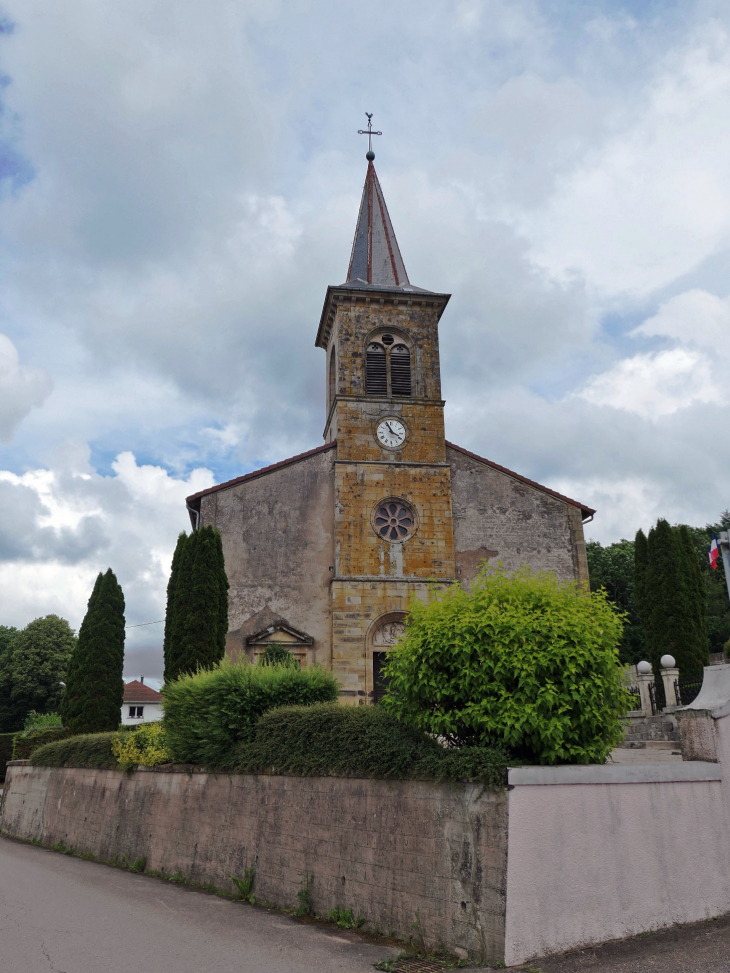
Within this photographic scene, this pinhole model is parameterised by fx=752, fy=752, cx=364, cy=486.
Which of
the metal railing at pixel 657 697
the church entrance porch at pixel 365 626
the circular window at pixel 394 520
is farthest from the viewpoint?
the circular window at pixel 394 520

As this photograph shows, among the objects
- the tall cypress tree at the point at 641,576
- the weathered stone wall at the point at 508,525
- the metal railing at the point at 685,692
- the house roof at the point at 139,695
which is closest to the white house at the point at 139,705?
the house roof at the point at 139,695

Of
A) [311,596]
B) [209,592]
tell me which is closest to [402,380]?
[311,596]

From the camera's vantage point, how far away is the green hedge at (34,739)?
817 inches

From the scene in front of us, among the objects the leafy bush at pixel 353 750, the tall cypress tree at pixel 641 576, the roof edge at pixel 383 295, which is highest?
the roof edge at pixel 383 295


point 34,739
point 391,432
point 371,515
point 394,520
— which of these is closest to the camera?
point 34,739

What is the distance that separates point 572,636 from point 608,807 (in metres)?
1.61

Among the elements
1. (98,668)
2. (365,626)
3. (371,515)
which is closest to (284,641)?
(365,626)

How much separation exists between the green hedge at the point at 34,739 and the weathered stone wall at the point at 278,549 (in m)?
5.33

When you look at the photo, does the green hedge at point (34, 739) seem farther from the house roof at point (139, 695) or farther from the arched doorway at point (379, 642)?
the house roof at point (139, 695)

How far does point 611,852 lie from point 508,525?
16386 mm

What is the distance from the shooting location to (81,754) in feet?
53.0

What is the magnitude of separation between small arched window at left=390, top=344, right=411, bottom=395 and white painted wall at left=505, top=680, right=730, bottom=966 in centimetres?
1765

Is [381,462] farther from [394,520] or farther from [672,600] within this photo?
[672,600]

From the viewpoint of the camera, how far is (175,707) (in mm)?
11727
